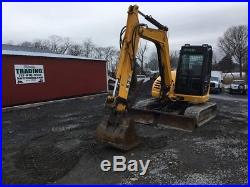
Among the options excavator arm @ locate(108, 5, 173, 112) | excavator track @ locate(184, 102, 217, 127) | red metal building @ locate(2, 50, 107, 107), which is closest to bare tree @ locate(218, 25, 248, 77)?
red metal building @ locate(2, 50, 107, 107)

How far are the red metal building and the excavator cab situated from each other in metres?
8.51

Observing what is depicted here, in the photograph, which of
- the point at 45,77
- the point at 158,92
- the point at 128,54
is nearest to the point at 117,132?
the point at 128,54

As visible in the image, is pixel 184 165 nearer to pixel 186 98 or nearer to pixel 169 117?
pixel 169 117

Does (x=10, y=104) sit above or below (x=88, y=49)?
below

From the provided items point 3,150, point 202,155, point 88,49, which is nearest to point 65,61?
point 3,150

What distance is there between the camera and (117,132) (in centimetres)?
659

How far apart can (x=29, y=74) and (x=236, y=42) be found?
42977mm

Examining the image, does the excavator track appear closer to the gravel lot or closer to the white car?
the gravel lot

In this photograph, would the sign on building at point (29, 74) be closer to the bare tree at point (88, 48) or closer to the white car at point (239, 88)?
the white car at point (239, 88)

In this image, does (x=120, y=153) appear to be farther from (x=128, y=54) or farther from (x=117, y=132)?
(x=128, y=54)

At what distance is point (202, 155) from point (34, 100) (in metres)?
11.1

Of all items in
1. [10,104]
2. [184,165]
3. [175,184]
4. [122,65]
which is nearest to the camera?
[175,184]

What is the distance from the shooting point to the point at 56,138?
8188mm

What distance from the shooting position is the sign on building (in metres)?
14.8
